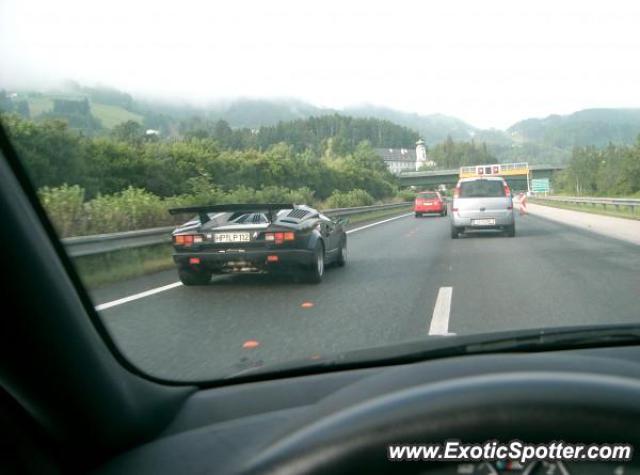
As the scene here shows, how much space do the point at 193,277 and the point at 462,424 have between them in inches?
319

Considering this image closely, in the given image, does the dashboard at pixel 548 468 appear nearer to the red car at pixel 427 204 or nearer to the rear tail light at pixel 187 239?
the rear tail light at pixel 187 239

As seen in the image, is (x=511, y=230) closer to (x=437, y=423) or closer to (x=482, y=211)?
(x=482, y=211)

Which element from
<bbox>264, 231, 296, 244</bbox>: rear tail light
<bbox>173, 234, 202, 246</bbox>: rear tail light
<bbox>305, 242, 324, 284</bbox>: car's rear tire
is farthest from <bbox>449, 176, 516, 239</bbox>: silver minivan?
<bbox>173, 234, 202, 246</bbox>: rear tail light

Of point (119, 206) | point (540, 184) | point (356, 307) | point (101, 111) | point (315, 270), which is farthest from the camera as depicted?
point (540, 184)

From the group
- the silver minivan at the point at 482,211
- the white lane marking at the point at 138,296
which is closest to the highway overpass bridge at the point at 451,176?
the silver minivan at the point at 482,211

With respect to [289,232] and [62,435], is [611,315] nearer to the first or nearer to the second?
[289,232]

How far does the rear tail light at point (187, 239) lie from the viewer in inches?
344

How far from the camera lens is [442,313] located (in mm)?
6730

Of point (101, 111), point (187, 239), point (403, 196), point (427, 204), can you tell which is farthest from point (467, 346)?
point (403, 196)

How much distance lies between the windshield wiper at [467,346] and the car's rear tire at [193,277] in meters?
6.57

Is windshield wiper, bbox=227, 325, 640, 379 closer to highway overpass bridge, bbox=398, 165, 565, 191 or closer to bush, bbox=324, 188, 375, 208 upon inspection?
bush, bbox=324, 188, 375, 208

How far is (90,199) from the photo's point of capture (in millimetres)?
4762

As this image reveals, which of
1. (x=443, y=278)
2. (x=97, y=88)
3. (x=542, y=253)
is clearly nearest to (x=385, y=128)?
(x=542, y=253)

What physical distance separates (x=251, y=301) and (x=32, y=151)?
536cm
